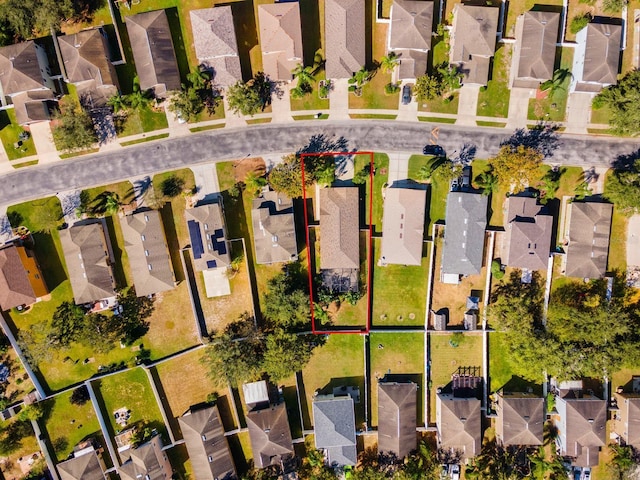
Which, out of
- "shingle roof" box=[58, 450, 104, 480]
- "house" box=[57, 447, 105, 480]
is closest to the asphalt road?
"house" box=[57, 447, 105, 480]

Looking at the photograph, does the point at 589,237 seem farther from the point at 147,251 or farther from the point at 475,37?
the point at 147,251

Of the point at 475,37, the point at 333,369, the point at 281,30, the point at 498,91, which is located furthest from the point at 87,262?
the point at 498,91

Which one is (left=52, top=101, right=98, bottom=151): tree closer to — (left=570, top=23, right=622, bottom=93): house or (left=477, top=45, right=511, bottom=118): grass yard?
(left=477, top=45, right=511, bottom=118): grass yard

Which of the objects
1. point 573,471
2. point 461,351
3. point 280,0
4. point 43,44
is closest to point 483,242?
point 461,351

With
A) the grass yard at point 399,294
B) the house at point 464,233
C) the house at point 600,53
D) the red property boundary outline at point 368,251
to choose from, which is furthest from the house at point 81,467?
the house at point 600,53

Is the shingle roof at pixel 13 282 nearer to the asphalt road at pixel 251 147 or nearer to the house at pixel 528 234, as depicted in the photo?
the asphalt road at pixel 251 147
